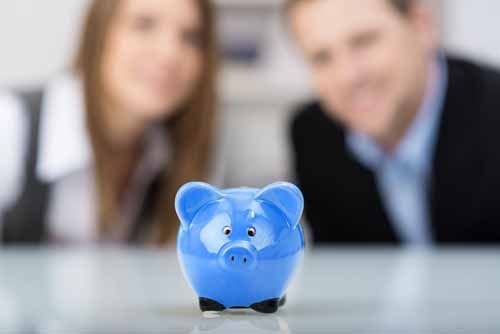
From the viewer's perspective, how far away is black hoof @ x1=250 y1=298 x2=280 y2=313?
1.45 metres

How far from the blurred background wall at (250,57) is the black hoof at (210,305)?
97.3 inches

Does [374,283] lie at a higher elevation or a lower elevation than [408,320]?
higher

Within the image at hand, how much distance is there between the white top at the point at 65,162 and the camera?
3811 mm

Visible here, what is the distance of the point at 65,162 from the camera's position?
391cm

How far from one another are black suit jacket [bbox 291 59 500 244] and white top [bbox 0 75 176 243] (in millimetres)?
727

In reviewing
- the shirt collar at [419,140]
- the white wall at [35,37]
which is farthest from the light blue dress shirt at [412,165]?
the white wall at [35,37]

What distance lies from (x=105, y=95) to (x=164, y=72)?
31cm

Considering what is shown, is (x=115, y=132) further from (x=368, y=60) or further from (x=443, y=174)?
(x=443, y=174)

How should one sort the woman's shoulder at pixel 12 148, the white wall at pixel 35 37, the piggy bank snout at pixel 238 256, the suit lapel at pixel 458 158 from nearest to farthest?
the piggy bank snout at pixel 238 256 < the suit lapel at pixel 458 158 < the woman's shoulder at pixel 12 148 < the white wall at pixel 35 37

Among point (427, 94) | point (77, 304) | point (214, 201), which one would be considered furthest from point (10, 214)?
point (214, 201)

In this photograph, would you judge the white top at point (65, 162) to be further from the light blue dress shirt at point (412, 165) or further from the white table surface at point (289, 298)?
the light blue dress shirt at point (412, 165)

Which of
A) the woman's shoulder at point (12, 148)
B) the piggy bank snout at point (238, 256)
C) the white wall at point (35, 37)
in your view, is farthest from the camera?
the white wall at point (35, 37)

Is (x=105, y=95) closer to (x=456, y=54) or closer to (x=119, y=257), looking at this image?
(x=119, y=257)

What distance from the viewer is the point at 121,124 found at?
12.8ft
